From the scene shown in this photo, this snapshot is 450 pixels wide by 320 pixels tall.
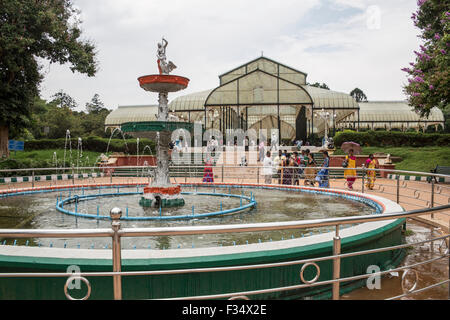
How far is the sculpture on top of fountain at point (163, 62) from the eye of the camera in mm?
9883

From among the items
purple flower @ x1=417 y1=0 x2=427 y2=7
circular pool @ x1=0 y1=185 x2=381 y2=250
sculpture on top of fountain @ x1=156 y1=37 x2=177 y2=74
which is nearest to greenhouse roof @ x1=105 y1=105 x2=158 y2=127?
purple flower @ x1=417 y1=0 x2=427 y2=7

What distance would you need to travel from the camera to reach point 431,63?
17.6m

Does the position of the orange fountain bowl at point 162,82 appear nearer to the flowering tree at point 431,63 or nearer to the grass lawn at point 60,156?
the flowering tree at point 431,63

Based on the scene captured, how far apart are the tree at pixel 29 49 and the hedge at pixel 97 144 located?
8.30 meters

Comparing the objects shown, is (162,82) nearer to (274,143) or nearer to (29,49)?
(29,49)

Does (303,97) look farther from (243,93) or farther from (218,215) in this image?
(218,215)

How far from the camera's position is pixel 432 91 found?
643 inches

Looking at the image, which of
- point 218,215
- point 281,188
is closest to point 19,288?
point 218,215

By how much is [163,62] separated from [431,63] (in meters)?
14.2

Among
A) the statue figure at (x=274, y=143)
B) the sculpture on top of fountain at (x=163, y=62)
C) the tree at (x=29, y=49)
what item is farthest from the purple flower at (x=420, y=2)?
the tree at (x=29, y=49)

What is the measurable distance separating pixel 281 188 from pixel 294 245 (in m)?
9.35

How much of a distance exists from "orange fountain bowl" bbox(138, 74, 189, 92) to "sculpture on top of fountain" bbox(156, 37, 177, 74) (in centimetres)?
52

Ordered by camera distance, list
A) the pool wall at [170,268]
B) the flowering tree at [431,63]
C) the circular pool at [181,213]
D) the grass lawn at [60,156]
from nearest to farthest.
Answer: the pool wall at [170,268], the circular pool at [181,213], the flowering tree at [431,63], the grass lawn at [60,156]

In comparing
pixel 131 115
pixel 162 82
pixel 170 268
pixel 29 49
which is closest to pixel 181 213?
pixel 162 82
